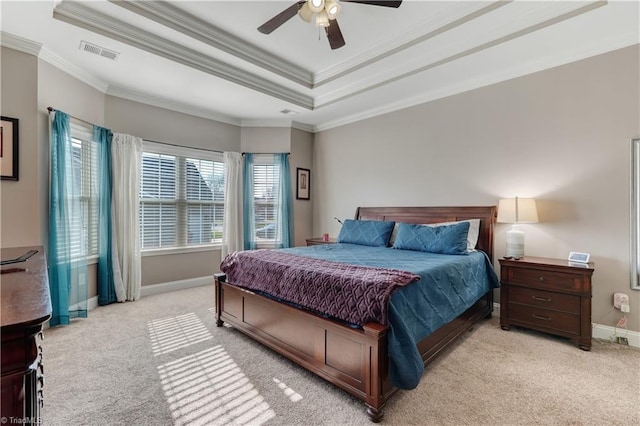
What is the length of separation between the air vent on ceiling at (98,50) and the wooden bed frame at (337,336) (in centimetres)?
253

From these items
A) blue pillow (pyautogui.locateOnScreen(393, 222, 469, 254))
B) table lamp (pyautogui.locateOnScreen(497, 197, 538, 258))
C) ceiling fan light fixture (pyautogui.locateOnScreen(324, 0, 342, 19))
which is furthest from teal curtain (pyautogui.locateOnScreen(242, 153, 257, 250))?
table lamp (pyautogui.locateOnScreen(497, 197, 538, 258))

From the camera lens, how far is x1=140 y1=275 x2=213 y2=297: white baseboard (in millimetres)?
4109

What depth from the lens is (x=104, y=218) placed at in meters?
3.61

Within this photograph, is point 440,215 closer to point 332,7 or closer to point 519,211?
point 519,211

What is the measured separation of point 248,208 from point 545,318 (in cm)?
420

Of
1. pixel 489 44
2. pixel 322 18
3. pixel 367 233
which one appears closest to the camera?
pixel 322 18

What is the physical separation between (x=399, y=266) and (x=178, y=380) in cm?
186

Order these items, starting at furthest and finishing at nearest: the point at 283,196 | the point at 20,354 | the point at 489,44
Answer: the point at 283,196 → the point at 489,44 → the point at 20,354

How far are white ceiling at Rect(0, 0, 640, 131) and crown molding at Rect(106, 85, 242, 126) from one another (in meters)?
0.02

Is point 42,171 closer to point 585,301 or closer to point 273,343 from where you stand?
point 273,343

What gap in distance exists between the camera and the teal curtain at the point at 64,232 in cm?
297

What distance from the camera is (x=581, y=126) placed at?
2.86m

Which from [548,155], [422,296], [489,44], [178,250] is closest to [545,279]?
[548,155]

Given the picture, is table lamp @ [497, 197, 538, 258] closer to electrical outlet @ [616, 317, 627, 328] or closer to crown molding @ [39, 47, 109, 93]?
electrical outlet @ [616, 317, 627, 328]
